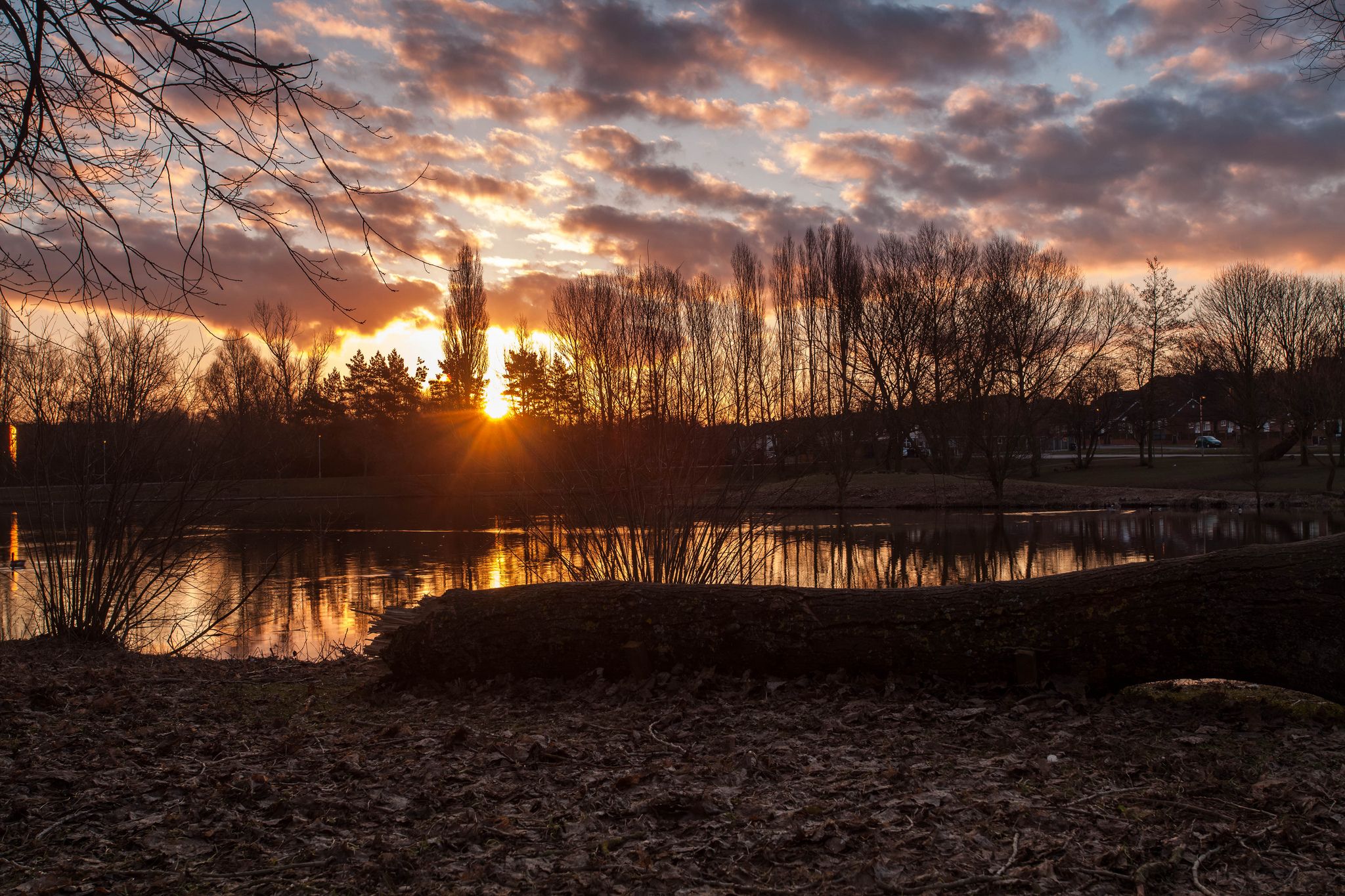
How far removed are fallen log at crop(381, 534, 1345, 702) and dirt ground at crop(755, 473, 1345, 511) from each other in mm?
25417

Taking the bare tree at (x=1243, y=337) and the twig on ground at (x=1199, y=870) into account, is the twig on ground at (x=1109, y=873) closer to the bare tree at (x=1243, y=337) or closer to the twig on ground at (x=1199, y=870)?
the twig on ground at (x=1199, y=870)

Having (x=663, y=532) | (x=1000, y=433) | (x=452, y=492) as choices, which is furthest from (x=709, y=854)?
(x=452, y=492)

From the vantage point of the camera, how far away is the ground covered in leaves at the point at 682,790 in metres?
2.53

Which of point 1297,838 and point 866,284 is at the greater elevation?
point 866,284

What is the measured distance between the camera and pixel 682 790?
3.23m

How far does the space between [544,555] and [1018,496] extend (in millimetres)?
25255

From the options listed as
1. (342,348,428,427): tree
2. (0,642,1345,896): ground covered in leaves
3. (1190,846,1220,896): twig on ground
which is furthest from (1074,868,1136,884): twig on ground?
(342,348,428,427): tree

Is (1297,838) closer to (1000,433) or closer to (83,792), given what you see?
(83,792)

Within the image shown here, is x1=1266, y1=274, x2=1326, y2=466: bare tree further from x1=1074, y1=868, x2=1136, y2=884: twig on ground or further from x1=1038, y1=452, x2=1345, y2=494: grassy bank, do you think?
x1=1074, y1=868, x2=1136, y2=884: twig on ground

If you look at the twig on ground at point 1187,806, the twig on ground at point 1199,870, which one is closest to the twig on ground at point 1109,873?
the twig on ground at point 1199,870

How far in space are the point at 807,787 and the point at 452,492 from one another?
4406cm

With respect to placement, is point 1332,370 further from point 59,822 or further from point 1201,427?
point 1201,427

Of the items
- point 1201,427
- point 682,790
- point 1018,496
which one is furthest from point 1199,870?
point 1201,427

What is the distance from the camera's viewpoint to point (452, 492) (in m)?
45.4
